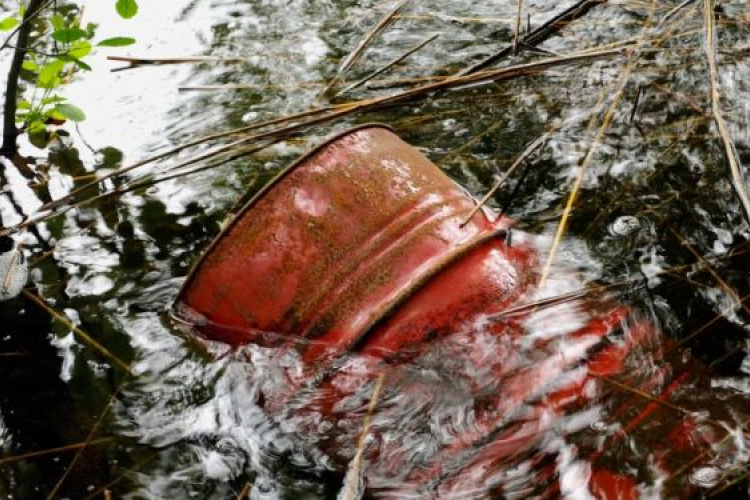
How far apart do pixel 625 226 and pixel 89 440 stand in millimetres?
1753

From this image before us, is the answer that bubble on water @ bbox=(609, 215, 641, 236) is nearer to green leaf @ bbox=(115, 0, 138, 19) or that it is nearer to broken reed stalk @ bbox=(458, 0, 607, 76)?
broken reed stalk @ bbox=(458, 0, 607, 76)

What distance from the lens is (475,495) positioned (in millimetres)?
1591

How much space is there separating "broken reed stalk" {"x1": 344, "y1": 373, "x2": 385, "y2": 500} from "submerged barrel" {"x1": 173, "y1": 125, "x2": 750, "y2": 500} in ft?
0.04

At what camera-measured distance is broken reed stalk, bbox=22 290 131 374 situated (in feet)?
7.12

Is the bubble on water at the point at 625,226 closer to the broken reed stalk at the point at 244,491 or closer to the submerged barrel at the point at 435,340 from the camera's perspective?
the submerged barrel at the point at 435,340

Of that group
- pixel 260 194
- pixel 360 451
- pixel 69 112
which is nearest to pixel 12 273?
pixel 69 112

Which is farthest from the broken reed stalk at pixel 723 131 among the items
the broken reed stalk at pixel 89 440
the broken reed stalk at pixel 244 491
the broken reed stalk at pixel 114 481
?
the broken reed stalk at pixel 89 440

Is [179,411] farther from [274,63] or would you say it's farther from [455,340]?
[274,63]

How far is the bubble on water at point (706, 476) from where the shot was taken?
5.23ft

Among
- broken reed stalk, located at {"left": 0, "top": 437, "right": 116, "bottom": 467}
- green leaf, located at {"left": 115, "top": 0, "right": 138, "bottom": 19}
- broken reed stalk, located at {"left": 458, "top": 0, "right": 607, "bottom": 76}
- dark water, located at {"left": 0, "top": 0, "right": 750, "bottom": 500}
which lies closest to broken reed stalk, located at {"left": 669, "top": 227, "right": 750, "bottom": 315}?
dark water, located at {"left": 0, "top": 0, "right": 750, "bottom": 500}

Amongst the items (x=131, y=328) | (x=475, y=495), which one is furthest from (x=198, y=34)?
(x=475, y=495)

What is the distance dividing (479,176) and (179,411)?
1.45 meters

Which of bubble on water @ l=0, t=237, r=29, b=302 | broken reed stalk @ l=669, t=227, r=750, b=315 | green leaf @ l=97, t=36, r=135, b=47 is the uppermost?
green leaf @ l=97, t=36, r=135, b=47

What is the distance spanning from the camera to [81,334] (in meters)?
2.29
